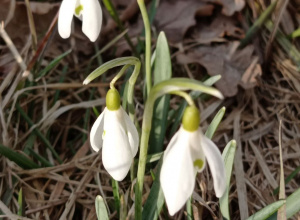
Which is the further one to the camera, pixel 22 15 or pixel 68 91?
pixel 22 15

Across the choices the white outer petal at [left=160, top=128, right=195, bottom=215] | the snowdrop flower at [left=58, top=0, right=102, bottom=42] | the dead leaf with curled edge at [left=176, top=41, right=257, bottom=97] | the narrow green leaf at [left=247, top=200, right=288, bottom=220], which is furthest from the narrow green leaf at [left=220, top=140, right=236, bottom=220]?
the dead leaf with curled edge at [left=176, top=41, right=257, bottom=97]

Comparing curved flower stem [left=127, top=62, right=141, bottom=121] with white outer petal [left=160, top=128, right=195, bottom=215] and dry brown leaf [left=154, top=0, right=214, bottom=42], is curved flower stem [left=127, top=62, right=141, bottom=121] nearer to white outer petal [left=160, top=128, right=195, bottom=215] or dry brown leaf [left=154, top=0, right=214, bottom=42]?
white outer petal [left=160, top=128, right=195, bottom=215]

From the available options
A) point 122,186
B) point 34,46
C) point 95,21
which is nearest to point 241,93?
point 122,186

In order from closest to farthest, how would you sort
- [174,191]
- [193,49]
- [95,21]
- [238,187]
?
[174,191] → [95,21] → [238,187] → [193,49]

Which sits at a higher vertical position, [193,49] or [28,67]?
[28,67]

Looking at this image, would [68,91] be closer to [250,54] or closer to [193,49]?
[193,49]

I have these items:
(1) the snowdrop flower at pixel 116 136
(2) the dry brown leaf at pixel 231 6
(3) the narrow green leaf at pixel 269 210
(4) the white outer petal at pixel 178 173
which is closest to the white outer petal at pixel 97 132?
(1) the snowdrop flower at pixel 116 136
